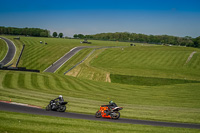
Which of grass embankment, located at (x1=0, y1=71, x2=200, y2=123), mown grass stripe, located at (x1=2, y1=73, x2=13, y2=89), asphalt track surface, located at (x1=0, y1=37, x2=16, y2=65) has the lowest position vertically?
grass embankment, located at (x1=0, y1=71, x2=200, y2=123)

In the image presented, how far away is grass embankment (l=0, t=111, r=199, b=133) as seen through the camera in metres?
15.4

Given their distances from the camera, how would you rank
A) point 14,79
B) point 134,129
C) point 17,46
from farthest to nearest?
point 17,46
point 14,79
point 134,129


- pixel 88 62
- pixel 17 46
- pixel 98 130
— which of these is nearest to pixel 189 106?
pixel 98 130

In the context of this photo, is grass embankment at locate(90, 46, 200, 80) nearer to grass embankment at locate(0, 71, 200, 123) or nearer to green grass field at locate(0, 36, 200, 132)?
green grass field at locate(0, 36, 200, 132)

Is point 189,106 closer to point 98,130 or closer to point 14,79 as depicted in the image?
point 98,130

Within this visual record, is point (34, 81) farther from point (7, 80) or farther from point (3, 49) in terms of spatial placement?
point (3, 49)

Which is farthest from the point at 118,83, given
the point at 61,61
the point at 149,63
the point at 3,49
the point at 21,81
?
the point at 3,49

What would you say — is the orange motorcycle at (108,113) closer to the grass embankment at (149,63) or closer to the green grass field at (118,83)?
the green grass field at (118,83)

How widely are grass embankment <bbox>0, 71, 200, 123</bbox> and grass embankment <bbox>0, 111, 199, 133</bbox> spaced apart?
180 inches

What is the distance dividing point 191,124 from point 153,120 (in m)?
3.71

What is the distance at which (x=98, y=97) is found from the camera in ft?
116

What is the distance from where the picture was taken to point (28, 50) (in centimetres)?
9531

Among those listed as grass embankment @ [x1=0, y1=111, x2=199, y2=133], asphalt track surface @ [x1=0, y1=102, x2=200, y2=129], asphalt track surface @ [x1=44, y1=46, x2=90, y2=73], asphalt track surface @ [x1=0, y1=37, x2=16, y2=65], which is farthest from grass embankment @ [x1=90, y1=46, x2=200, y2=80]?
grass embankment @ [x1=0, y1=111, x2=199, y2=133]

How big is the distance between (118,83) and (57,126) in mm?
42764
